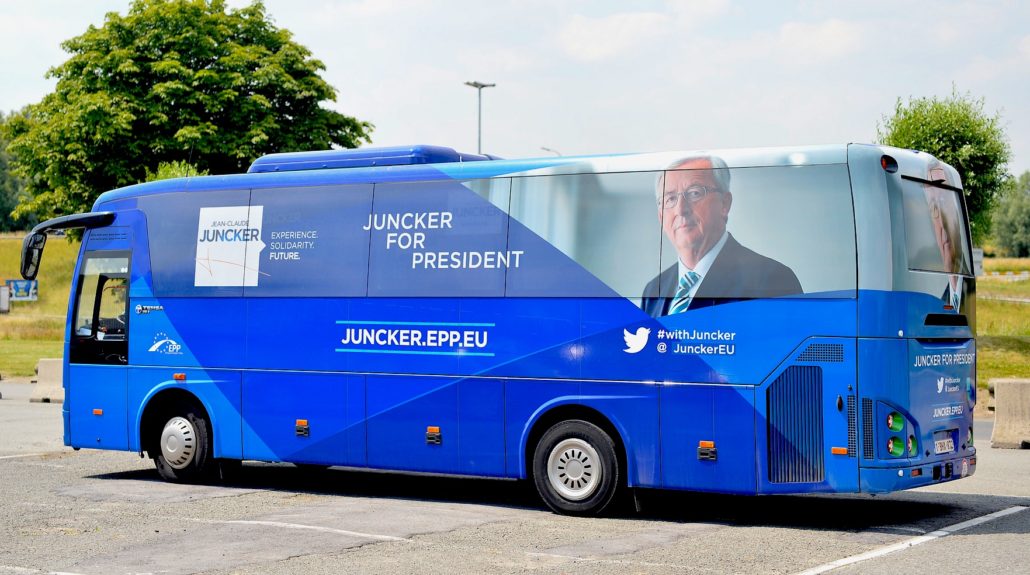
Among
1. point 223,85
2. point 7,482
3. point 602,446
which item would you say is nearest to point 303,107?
point 223,85

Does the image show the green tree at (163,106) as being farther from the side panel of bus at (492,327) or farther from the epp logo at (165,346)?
the side panel of bus at (492,327)

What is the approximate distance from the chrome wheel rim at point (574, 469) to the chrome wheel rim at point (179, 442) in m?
4.42

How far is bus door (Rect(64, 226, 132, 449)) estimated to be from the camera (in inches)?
583

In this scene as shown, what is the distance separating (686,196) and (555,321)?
1594 mm

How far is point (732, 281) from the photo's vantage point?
11.1m

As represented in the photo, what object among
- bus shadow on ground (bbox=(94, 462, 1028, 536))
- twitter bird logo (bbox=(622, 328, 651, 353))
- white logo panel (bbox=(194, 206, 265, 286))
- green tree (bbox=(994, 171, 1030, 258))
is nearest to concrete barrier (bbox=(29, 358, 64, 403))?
bus shadow on ground (bbox=(94, 462, 1028, 536))

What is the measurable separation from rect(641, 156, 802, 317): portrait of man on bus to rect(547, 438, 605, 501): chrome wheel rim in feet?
4.47

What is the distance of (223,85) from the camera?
48938 millimetres

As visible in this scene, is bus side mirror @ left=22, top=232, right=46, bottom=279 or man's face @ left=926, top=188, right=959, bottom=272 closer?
man's face @ left=926, top=188, right=959, bottom=272

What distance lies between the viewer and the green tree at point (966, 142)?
33.8 meters

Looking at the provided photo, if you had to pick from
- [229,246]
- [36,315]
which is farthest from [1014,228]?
[229,246]

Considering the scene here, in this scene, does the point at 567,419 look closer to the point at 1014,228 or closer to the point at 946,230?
the point at 946,230

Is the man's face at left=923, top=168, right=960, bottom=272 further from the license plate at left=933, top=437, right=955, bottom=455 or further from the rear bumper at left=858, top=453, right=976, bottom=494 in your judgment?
the rear bumper at left=858, top=453, right=976, bottom=494

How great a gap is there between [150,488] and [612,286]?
217 inches
